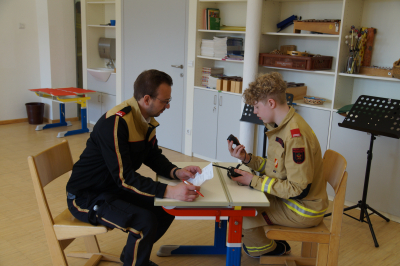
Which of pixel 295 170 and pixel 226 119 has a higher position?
pixel 295 170

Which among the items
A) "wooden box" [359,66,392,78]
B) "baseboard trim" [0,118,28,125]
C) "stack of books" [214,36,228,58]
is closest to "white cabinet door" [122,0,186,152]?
"stack of books" [214,36,228,58]

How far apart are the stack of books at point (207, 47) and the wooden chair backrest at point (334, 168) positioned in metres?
2.54

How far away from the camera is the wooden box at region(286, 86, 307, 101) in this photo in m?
3.85

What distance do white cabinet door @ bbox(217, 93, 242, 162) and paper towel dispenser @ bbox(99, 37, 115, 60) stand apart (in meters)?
2.53

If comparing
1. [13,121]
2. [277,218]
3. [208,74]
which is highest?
[208,74]

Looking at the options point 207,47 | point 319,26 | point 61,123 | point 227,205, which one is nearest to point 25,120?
point 61,123

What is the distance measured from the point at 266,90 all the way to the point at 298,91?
2.05m

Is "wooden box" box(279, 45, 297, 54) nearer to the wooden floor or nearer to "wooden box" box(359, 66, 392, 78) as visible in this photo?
"wooden box" box(359, 66, 392, 78)

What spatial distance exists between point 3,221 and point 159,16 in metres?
3.08

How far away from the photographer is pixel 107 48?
6.18m

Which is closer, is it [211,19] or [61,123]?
[211,19]

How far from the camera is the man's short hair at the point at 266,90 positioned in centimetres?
200

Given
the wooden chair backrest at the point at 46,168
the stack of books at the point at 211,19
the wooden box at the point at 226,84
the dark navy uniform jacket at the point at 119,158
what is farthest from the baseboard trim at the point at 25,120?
the dark navy uniform jacket at the point at 119,158

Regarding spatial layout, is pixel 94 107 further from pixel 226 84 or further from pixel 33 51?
pixel 226 84
